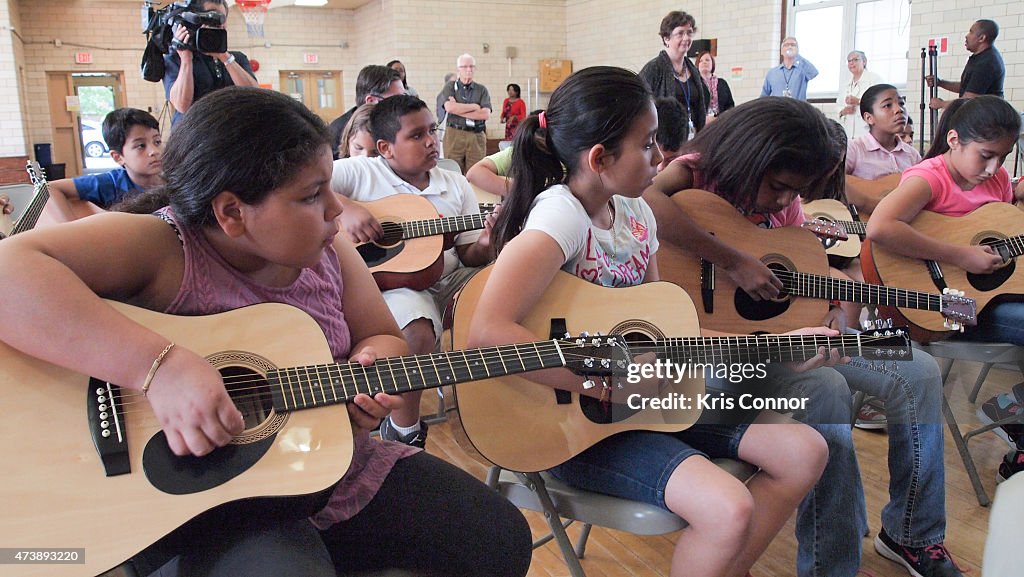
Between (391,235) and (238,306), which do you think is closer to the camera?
(238,306)

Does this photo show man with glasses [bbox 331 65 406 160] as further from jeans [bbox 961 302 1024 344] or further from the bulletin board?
the bulletin board

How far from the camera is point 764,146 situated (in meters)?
2.14

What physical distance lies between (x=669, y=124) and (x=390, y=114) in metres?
1.17

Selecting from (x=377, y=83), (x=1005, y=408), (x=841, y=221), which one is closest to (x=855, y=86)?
(x=841, y=221)

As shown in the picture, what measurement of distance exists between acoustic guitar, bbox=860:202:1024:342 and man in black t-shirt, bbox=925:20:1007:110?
503 centimetres

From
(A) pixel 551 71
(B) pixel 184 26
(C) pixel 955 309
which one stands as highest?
(A) pixel 551 71

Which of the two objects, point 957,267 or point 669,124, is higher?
point 669,124

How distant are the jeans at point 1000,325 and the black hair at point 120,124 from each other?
10.6ft

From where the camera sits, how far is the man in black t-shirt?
6875 mm

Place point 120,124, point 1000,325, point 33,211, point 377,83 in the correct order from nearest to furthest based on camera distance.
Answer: point 1000,325, point 33,211, point 120,124, point 377,83

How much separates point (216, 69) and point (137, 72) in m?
12.1

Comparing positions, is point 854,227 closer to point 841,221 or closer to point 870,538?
point 841,221

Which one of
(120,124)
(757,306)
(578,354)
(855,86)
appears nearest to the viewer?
(578,354)

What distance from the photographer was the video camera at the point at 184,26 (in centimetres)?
338
